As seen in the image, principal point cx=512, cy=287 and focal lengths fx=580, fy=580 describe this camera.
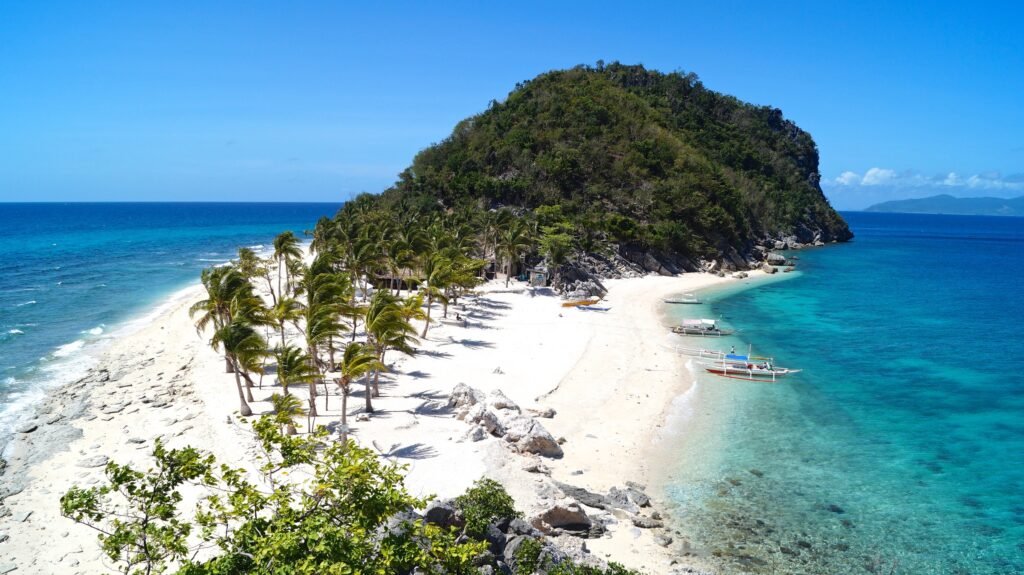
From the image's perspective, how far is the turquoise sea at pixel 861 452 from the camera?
17.0m

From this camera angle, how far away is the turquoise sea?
17031 mm

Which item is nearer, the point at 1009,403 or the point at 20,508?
the point at 20,508

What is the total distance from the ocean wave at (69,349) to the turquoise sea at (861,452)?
1343 inches

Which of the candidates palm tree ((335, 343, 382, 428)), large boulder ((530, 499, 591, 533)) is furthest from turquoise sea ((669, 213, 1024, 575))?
palm tree ((335, 343, 382, 428))

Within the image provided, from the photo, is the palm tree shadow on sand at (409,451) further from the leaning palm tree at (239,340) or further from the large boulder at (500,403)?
the leaning palm tree at (239,340)

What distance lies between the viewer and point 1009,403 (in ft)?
98.4

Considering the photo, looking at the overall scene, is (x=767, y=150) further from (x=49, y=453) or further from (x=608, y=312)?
(x=49, y=453)

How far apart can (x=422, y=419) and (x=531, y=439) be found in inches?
182

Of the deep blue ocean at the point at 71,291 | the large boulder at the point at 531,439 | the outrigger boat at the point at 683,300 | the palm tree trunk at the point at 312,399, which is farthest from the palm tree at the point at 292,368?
the outrigger boat at the point at 683,300

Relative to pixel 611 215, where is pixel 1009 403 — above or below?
below

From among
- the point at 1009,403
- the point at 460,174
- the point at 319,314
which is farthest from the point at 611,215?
the point at 319,314

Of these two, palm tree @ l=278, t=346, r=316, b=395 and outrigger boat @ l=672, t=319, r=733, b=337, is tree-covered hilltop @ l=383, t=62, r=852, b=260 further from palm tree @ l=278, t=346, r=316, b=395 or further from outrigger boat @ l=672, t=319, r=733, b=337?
palm tree @ l=278, t=346, r=316, b=395

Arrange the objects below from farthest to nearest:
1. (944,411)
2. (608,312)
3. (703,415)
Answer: (608,312) < (944,411) < (703,415)

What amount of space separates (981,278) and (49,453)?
98185mm
